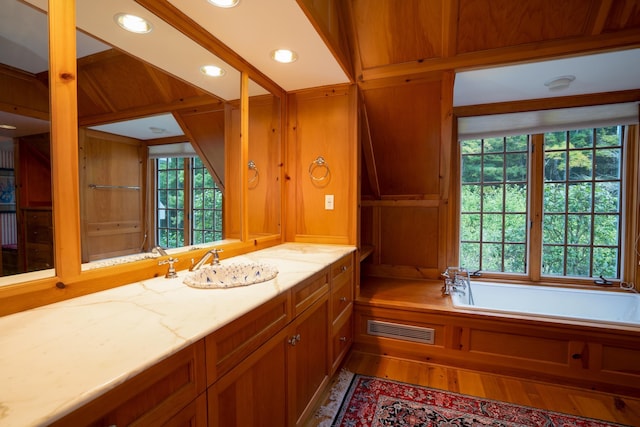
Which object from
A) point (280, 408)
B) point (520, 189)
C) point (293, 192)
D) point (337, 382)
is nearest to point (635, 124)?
point (520, 189)

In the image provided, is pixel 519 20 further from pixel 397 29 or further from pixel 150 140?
pixel 150 140

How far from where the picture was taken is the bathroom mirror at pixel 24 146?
2.89ft

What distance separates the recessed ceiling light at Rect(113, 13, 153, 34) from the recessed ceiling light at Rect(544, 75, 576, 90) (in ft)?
9.25

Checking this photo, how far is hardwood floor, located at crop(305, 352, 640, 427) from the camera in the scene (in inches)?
67.4

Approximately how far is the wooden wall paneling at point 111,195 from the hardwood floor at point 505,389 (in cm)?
133

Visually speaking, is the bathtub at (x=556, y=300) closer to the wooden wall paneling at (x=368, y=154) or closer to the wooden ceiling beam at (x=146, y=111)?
the wooden wall paneling at (x=368, y=154)

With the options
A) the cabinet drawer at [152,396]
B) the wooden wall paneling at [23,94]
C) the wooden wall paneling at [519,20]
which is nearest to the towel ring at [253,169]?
the wooden wall paneling at [23,94]

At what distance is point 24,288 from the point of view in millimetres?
886

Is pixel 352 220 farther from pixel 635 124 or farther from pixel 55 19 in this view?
pixel 635 124

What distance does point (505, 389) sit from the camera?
191 centimetres

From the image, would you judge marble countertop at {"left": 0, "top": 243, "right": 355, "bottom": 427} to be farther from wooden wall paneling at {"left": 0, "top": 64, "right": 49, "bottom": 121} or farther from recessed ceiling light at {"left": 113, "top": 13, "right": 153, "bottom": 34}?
recessed ceiling light at {"left": 113, "top": 13, "right": 153, "bottom": 34}

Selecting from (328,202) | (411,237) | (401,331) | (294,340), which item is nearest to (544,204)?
(411,237)

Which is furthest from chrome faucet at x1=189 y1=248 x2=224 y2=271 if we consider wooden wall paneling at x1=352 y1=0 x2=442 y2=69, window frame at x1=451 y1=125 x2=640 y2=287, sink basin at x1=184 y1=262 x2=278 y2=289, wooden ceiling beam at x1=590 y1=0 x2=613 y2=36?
wooden ceiling beam at x1=590 y1=0 x2=613 y2=36

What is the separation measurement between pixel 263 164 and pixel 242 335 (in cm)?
145
